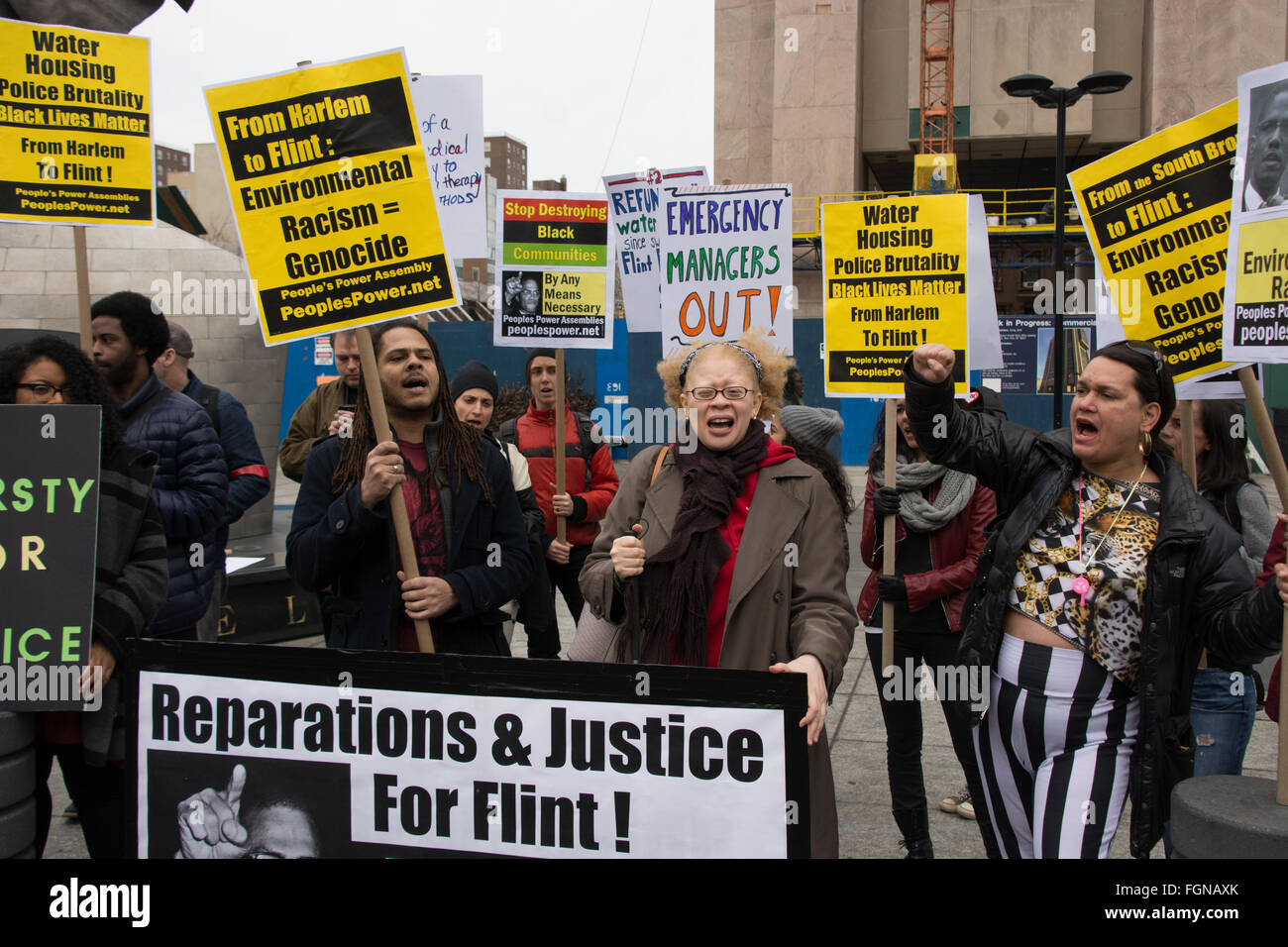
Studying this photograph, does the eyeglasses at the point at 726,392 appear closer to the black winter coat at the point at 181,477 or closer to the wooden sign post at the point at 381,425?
the wooden sign post at the point at 381,425

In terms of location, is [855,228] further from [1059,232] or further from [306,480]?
[1059,232]

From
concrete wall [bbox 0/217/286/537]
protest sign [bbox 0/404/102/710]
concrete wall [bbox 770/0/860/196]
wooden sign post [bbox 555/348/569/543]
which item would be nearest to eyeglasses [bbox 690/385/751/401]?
protest sign [bbox 0/404/102/710]

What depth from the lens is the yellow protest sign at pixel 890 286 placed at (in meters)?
4.45

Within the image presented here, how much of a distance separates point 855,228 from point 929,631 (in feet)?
5.65

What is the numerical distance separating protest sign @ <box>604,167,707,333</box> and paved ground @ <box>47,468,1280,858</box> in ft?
8.38

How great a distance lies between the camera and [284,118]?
10.9ft

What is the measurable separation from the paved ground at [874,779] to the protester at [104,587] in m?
1.36

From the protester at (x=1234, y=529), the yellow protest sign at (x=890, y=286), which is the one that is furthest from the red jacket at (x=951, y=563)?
the protester at (x=1234, y=529)

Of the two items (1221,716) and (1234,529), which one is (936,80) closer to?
(1234,529)

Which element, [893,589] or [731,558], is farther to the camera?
[893,589]

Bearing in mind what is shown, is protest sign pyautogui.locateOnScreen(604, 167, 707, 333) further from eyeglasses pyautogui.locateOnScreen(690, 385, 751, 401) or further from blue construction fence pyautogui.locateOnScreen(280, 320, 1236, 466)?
blue construction fence pyautogui.locateOnScreen(280, 320, 1236, 466)

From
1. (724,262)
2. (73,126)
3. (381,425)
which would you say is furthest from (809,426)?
(73,126)

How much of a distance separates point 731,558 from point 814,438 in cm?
202

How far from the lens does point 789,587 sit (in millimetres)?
2893
